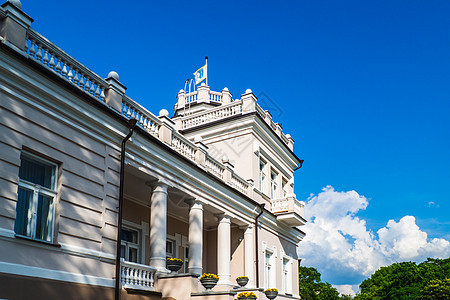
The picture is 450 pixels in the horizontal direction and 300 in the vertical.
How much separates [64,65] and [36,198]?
3.40 m

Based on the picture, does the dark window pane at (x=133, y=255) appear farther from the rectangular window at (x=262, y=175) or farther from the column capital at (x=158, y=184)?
the rectangular window at (x=262, y=175)

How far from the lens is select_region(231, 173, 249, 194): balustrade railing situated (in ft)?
66.5

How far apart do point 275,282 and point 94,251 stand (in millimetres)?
13570

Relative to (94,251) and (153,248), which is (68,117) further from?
(153,248)

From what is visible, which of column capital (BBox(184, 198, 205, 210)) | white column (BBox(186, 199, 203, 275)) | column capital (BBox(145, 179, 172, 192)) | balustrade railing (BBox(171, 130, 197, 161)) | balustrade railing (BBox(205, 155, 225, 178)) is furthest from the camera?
balustrade railing (BBox(205, 155, 225, 178))

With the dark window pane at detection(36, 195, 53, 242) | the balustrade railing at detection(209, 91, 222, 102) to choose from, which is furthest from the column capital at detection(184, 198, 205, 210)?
the balustrade railing at detection(209, 91, 222, 102)

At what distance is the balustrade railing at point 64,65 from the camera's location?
35.1 feet

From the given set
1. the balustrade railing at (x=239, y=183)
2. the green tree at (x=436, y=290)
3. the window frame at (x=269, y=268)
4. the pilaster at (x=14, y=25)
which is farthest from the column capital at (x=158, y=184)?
the green tree at (x=436, y=290)

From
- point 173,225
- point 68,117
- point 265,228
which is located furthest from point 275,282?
point 68,117

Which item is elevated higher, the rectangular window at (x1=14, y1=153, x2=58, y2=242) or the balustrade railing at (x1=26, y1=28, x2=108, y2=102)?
the balustrade railing at (x1=26, y1=28, x2=108, y2=102)

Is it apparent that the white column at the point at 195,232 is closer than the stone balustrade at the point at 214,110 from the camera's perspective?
Yes

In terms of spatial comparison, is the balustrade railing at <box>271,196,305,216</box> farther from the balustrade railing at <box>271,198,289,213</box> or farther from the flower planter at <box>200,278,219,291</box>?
the flower planter at <box>200,278,219,291</box>

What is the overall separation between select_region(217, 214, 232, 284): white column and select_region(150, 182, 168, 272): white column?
15.3 ft

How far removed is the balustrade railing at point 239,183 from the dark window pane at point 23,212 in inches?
426
